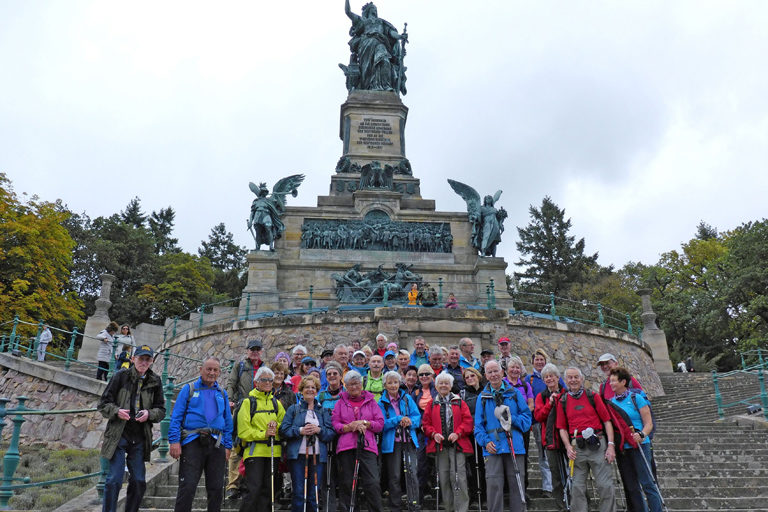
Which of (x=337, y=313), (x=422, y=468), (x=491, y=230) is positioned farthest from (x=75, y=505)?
(x=491, y=230)

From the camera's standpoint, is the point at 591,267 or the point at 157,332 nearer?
the point at 157,332

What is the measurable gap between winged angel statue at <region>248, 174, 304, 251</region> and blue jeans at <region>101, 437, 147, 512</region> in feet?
48.5

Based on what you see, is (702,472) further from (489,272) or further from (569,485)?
(489,272)

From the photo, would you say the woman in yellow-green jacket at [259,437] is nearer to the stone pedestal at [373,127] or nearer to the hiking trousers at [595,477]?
the hiking trousers at [595,477]

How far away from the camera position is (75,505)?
249 inches

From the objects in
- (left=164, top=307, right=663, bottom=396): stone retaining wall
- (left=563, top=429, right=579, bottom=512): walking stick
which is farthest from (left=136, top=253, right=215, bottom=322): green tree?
(left=563, top=429, right=579, bottom=512): walking stick

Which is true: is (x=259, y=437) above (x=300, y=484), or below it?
above

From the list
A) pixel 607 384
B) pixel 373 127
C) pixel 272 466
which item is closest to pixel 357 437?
pixel 272 466

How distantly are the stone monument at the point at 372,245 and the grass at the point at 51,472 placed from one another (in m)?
7.40

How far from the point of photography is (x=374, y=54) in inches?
1050

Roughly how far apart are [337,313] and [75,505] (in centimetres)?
970

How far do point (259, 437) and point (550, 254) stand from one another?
4137cm

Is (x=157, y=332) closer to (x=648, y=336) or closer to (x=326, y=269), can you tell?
(x=326, y=269)

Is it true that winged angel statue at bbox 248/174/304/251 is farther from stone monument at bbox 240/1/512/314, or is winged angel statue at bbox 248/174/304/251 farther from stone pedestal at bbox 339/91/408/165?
stone pedestal at bbox 339/91/408/165
